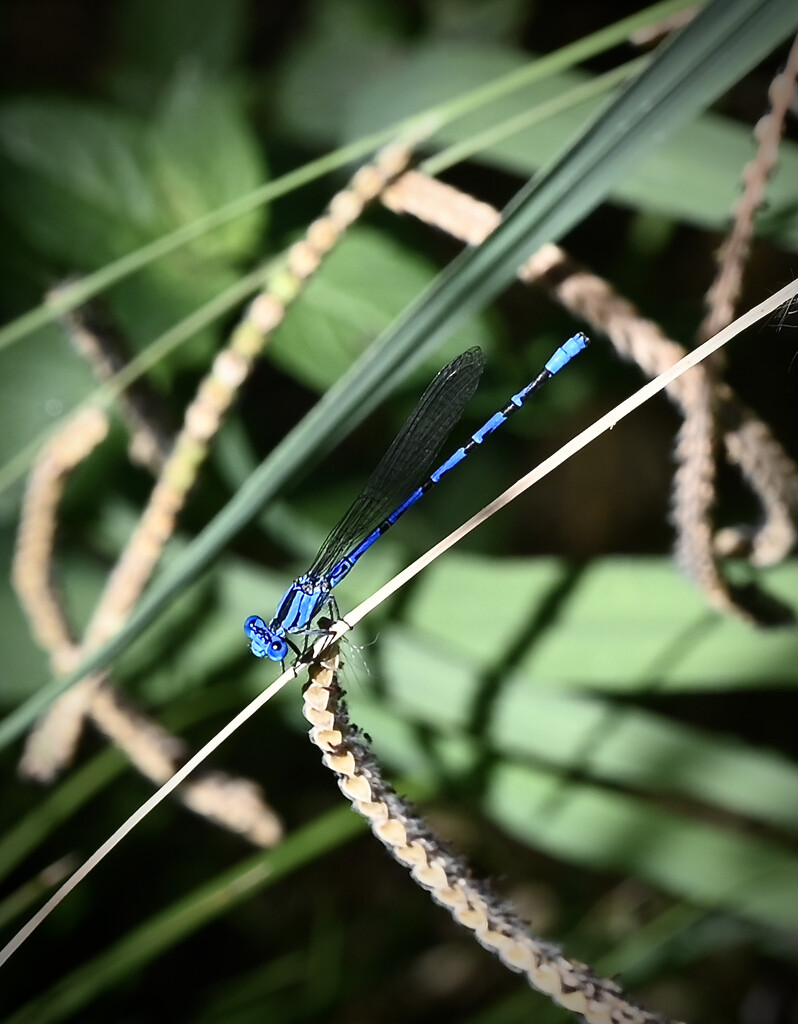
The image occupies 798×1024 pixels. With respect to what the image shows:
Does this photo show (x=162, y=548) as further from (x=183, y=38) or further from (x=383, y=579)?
(x=183, y=38)

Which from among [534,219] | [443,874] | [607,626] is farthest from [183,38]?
[443,874]

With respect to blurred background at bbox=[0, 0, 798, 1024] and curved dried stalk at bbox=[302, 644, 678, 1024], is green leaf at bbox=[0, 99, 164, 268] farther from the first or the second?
curved dried stalk at bbox=[302, 644, 678, 1024]

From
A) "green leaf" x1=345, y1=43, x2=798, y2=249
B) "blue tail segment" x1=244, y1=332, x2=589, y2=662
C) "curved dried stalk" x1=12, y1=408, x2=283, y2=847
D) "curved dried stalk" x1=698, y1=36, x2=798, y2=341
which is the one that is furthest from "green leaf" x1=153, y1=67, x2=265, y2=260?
"curved dried stalk" x1=698, y1=36, x2=798, y2=341

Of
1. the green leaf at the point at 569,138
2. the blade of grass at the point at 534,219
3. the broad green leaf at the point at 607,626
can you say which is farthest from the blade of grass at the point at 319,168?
the broad green leaf at the point at 607,626

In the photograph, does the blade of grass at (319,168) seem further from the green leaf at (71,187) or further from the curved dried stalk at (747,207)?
the curved dried stalk at (747,207)

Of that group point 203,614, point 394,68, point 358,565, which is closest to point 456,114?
point 394,68
